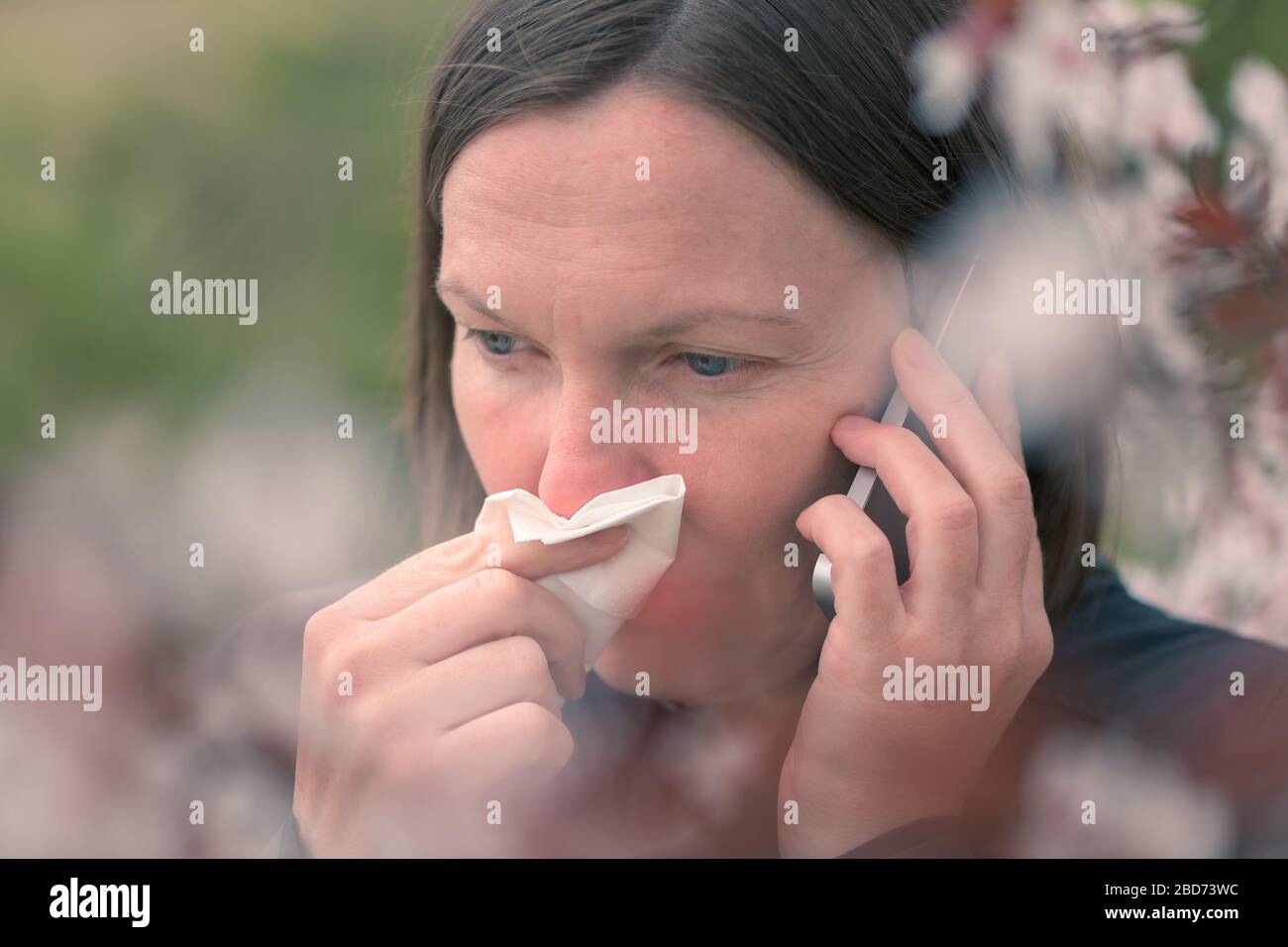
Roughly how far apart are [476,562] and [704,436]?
0.28m

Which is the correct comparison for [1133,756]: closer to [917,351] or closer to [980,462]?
[980,462]

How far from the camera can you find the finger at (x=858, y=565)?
3.65 ft

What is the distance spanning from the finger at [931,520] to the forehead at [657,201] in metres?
0.22

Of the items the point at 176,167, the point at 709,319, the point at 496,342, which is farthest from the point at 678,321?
the point at 176,167

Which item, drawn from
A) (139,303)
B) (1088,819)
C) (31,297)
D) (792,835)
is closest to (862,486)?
(792,835)

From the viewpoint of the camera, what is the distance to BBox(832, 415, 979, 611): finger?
113 centimetres

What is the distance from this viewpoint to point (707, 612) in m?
1.26

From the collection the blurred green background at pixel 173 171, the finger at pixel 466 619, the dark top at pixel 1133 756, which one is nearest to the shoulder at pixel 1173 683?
the dark top at pixel 1133 756

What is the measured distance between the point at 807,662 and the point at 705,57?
29.5 inches

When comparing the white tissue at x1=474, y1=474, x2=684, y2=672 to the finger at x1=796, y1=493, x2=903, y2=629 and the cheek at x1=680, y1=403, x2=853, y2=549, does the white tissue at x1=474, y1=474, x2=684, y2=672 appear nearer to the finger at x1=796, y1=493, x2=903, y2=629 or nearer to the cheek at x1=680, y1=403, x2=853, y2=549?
the cheek at x1=680, y1=403, x2=853, y2=549

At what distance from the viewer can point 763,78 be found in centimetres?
111

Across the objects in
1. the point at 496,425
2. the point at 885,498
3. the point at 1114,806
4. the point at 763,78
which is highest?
the point at 763,78

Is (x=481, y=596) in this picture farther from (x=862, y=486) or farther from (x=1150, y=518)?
(x=1150, y=518)

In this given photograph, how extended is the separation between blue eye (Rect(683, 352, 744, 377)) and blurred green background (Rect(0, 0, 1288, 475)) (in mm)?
558
